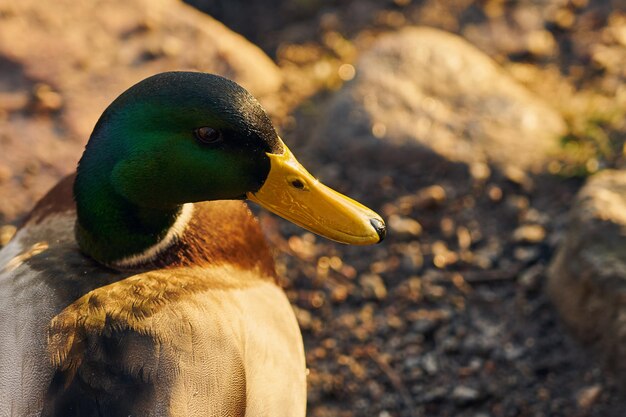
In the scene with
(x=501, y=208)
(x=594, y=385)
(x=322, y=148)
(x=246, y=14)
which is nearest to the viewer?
(x=594, y=385)

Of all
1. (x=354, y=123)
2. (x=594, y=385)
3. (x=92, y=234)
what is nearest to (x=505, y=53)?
(x=354, y=123)

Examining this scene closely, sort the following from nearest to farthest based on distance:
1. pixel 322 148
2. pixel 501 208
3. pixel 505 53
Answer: pixel 501 208 < pixel 322 148 < pixel 505 53

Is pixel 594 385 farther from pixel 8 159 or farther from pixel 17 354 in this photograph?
pixel 8 159

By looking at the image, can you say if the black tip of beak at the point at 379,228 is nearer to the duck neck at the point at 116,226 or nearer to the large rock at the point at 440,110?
the duck neck at the point at 116,226

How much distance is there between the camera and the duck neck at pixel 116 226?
7.88ft

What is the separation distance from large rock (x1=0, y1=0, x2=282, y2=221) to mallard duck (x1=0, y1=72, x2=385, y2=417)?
1.26 meters

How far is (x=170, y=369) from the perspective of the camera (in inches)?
85.1

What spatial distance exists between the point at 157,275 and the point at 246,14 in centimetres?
296

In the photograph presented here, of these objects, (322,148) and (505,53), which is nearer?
(322,148)

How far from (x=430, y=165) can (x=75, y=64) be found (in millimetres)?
1641

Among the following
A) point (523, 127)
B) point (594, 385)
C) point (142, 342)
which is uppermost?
point (142, 342)

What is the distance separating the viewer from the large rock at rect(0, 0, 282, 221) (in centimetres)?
382

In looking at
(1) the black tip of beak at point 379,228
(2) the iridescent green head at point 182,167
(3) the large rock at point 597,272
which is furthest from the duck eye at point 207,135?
(3) the large rock at point 597,272

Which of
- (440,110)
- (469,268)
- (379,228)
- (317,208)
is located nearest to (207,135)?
(317,208)
